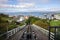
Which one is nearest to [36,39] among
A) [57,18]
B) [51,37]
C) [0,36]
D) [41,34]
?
[41,34]

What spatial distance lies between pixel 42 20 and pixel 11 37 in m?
1.33

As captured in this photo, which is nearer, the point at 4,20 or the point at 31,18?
the point at 4,20

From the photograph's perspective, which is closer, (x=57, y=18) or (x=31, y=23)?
(x=57, y=18)

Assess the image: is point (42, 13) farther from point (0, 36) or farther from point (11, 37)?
point (0, 36)

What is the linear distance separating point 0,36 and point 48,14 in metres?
2.17

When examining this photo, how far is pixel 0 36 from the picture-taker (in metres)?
6.49

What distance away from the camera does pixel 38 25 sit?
325 inches

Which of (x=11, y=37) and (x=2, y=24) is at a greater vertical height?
(x=2, y=24)

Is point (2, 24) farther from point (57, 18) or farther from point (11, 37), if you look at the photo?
point (57, 18)

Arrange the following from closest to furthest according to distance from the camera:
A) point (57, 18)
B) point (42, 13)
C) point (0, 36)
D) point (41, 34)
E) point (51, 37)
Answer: point (51, 37)
point (0, 36)
point (57, 18)
point (42, 13)
point (41, 34)

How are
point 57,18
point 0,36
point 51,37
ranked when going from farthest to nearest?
point 57,18
point 0,36
point 51,37

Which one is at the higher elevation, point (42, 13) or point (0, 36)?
point (42, 13)

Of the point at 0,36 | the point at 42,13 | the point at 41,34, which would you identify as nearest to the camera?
the point at 0,36

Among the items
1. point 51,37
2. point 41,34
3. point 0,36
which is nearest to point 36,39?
point 41,34
